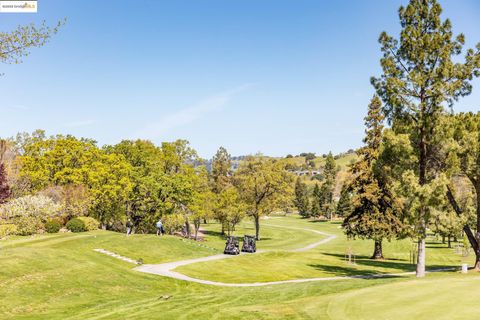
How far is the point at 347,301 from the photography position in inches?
696

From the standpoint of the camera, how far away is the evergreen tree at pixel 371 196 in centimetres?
4653

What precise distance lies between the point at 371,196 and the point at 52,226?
116 ft

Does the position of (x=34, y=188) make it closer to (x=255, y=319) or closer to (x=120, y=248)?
(x=120, y=248)

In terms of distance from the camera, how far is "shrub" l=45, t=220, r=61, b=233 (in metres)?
45.4

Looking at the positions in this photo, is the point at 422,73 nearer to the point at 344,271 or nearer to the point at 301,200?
the point at 344,271

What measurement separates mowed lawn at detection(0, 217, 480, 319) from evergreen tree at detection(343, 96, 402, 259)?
7749 millimetres

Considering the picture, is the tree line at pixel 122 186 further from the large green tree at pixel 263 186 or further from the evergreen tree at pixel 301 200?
the evergreen tree at pixel 301 200

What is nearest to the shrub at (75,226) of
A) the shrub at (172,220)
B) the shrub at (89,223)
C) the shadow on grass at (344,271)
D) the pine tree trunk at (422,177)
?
the shrub at (89,223)

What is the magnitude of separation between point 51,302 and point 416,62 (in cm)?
2981

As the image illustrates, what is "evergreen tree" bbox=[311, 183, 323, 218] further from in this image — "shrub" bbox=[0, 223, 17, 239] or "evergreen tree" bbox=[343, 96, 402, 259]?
"shrub" bbox=[0, 223, 17, 239]

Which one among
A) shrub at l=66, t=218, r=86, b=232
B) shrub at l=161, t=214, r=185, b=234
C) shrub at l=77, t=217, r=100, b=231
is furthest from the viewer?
shrub at l=161, t=214, r=185, b=234

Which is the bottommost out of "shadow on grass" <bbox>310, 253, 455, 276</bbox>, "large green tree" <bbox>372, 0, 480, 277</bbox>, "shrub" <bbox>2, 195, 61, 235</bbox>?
"shadow on grass" <bbox>310, 253, 455, 276</bbox>

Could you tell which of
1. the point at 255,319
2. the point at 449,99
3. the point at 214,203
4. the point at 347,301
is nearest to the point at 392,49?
the point at 449,99

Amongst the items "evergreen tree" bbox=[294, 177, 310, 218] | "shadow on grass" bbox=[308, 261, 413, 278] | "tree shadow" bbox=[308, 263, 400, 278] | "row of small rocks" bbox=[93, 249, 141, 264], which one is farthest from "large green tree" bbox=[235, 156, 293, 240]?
"evergreen tree" bbox=[294, 177, 310, 218]
